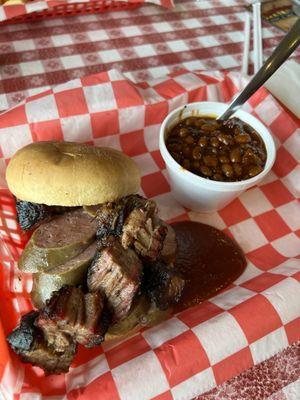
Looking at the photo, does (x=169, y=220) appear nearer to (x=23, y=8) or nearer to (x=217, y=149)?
(x=217, y=149)

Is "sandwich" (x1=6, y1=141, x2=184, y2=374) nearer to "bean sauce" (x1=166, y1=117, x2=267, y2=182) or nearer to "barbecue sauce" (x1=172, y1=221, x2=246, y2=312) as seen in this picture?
"barbecue sauce" (x1=172, y1=221, x2=246, y2=312)

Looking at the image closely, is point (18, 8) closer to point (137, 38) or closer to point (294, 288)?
point (137, 38)

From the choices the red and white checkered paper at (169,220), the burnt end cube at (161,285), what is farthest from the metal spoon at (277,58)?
the burnt end cube at (161,285)

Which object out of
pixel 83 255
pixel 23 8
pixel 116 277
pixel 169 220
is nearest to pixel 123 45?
pixel 23 8

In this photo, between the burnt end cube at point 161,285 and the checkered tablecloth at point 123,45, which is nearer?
the burnt end cube at point 161,285

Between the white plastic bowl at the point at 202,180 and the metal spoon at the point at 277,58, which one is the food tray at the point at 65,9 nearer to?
the white plastic bowl at the point at 202,180
